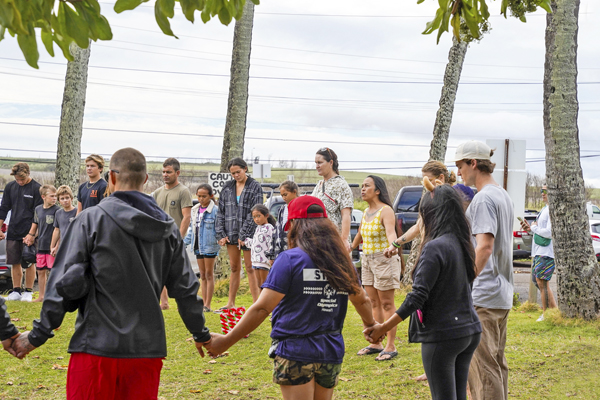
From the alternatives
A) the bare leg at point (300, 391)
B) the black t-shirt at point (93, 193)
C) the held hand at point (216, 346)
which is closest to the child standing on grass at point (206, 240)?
the black t-shirt at point (93, 193)

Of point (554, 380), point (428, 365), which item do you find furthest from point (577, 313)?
point (428, 365)

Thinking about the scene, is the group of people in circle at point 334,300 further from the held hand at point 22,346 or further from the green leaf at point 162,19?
the green leaf at point 162,19

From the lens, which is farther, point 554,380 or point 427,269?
point 554,380

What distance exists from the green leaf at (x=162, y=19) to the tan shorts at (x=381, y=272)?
439cm

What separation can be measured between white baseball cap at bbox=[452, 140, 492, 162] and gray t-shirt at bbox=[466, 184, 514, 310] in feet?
0.95

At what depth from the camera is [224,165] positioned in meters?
12.4

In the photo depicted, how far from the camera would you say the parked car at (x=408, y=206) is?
1611cm

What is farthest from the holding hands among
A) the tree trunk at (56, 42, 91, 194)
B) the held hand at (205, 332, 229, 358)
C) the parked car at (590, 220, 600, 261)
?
the parked car at (590, 220, 600, 261)

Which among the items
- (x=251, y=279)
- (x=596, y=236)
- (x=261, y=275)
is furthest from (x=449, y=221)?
(x=596, y=236)

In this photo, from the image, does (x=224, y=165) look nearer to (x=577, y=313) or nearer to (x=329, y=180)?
(x=329, y=180)

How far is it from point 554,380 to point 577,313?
2.55m

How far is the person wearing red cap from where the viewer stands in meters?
3.40

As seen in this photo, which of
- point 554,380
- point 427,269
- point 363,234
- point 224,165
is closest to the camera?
point 427,269

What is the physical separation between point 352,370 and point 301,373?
9.97ft
